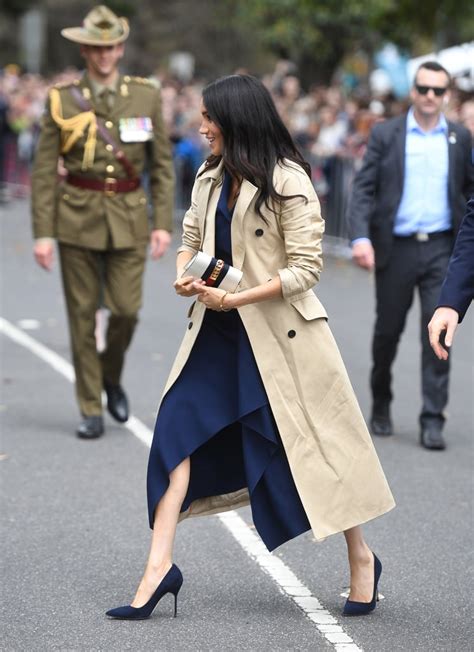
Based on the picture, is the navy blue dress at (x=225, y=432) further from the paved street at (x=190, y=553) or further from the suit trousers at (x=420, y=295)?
the suit trousers at (x=420, y=295)

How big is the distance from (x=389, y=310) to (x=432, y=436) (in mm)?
737

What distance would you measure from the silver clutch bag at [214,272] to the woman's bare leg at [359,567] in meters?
0.96

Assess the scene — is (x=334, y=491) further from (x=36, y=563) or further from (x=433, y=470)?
(x=433, y=470)

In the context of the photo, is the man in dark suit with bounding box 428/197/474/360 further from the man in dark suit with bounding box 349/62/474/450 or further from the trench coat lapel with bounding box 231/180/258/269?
the man in dark suit with bounding box 349/62/474/450

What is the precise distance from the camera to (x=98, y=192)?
809 centimetres

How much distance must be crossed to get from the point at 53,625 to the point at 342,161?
1366 cm

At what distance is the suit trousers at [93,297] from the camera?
319 inches

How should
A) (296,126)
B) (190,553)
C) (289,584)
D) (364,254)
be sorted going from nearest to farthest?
(289,584) < (190,553) < (364,254) < (296,126)

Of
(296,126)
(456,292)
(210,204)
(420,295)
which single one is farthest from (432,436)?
(296,126)

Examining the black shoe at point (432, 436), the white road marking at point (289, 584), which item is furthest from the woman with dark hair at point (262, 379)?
the black shoe at point (432, 436)

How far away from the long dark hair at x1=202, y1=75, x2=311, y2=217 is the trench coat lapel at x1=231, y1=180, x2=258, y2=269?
0.03 metres

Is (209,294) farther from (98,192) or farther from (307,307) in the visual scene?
(98,192)

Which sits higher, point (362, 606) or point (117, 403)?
point (362, 606)

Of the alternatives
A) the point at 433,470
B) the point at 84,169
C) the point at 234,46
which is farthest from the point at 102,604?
the point at 234,46
